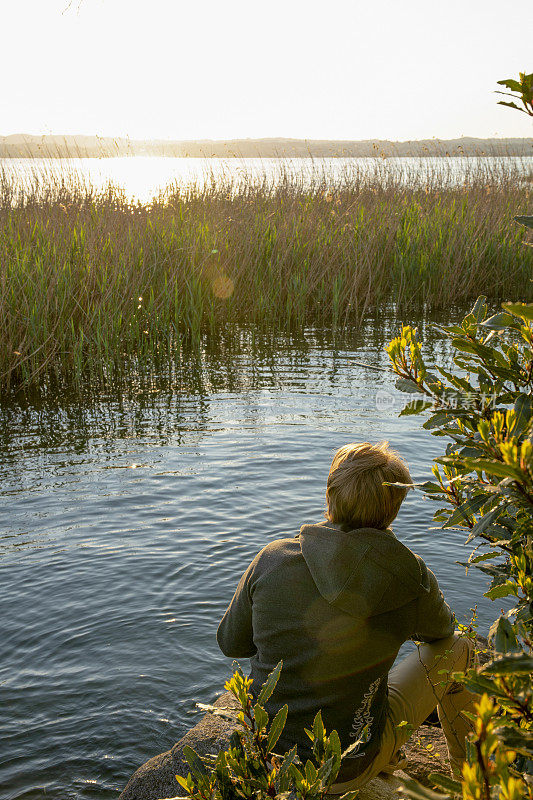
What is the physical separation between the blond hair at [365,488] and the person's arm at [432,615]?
0.97 feet

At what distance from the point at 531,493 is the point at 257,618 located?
156 cm

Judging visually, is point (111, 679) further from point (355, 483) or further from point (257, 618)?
point (355, 483)

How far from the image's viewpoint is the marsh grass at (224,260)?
8430mm

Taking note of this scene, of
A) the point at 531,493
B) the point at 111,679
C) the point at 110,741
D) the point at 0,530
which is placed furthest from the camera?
the point at 0,530

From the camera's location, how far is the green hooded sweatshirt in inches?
87.0

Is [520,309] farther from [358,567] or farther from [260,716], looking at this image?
[358,567]

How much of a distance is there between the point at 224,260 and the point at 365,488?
8.67 m

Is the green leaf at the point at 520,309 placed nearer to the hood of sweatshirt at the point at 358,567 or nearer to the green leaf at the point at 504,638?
the green leaf at the point at 504,638

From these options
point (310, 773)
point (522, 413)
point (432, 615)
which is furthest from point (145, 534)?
point (522, 413)

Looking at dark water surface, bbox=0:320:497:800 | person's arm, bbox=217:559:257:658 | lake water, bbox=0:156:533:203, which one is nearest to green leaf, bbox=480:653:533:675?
person's arm, bbox=217:559:257:658

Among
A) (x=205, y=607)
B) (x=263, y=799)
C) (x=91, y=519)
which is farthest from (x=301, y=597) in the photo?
(x=91, y=519)

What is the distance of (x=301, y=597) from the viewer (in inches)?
89.4

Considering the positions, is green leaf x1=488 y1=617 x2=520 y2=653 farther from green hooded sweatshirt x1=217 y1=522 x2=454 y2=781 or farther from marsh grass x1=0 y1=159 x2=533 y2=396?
marsh grass x1=0 y1=159 x2=533 y2=396

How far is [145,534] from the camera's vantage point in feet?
17.3
